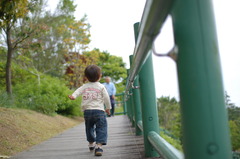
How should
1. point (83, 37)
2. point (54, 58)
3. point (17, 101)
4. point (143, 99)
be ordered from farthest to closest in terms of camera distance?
point (54, 58), point (83, 37), point (17, 101), point (143, 99)

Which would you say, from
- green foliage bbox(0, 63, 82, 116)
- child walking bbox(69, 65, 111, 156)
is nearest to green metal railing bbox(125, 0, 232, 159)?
child walking bbox(69, 65, 111, 156)

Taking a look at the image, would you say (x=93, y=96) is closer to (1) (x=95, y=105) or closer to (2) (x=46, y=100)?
(1) (x=95, y=105)

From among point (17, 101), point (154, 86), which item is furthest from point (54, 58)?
point (154, 86)

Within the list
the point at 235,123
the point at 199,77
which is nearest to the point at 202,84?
the point at 199,77

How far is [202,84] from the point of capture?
99 centimetres

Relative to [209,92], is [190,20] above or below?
above

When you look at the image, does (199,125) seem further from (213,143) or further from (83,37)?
(83,37)

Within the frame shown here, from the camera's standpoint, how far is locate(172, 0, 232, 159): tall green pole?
3.27 ft

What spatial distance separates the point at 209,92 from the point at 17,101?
905cm

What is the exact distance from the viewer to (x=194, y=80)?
1.00 m

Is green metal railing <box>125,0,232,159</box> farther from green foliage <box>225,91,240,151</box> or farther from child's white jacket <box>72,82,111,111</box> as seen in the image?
child's white jacket <box>72,82,111,111</box>

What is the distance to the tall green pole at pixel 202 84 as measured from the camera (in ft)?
3.27

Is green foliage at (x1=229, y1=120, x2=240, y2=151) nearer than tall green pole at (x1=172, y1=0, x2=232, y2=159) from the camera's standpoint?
No

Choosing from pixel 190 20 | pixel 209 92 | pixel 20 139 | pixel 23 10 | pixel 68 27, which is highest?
pixel 68 27
